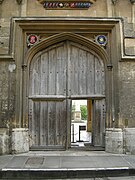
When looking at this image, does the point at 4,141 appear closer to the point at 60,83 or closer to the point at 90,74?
the point at 60,83

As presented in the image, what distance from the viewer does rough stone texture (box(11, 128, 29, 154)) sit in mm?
7418

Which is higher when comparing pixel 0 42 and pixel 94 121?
pixel 0 42

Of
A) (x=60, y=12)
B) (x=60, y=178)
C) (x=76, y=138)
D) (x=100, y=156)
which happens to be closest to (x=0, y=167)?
(x=60, y=178)

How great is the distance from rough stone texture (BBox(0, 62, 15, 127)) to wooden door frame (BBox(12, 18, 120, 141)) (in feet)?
Answer: 0.52

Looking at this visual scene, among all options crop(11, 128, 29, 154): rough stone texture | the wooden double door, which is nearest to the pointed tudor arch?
the wooden double door

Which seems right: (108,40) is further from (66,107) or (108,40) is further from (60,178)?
(60,178)

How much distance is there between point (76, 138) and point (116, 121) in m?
4.22

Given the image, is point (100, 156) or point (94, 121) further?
point (94, 121)

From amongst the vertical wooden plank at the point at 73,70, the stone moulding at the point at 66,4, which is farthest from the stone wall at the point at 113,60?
the vertical wooden plank at the point at 73,70

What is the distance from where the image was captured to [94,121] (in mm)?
8219

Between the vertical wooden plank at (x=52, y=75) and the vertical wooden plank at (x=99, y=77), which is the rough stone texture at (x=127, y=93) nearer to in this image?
the vertical wooden plank at (x=99, y=77)

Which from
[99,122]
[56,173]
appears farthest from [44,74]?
[56,173]

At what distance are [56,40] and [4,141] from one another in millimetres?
3743

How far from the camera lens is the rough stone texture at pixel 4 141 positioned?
7.32 meters
